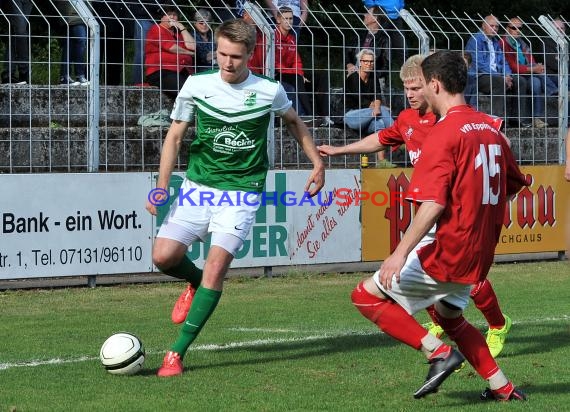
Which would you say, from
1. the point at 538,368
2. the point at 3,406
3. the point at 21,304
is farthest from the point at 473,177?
the point at 21,304

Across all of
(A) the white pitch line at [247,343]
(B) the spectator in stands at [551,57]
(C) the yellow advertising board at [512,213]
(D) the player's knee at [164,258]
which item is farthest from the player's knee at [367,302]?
(B) the spectator in stands at [551,57]

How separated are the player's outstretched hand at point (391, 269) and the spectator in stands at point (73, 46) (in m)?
8.12

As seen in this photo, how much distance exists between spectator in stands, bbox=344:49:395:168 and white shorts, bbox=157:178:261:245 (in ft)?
→ 23.9

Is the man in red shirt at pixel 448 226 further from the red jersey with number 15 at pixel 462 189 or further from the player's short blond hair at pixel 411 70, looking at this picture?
the player's short blond hair at pixel 411 70

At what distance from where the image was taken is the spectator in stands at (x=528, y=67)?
1662cm

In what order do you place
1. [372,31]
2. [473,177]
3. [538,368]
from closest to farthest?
[473,177] → [538,368] → [372,31]

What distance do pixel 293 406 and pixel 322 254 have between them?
8.21 m

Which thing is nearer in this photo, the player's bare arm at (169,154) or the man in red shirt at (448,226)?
the man in red shirt at (448,226)

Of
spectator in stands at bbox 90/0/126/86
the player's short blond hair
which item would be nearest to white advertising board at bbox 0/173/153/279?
spectator in stands at bbox 90/0/126/86

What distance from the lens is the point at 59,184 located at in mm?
13266

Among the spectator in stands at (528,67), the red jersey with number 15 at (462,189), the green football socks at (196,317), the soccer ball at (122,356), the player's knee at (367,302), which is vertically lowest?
the soccer ball at (122,356)

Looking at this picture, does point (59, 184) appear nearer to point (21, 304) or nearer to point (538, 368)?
point (21, 304)

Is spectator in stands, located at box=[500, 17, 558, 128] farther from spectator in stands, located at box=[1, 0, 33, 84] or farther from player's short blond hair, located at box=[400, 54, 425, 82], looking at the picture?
player's short blond hair, located at box=[400, 54, 425, 82]

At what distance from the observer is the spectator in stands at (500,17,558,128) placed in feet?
54.5
